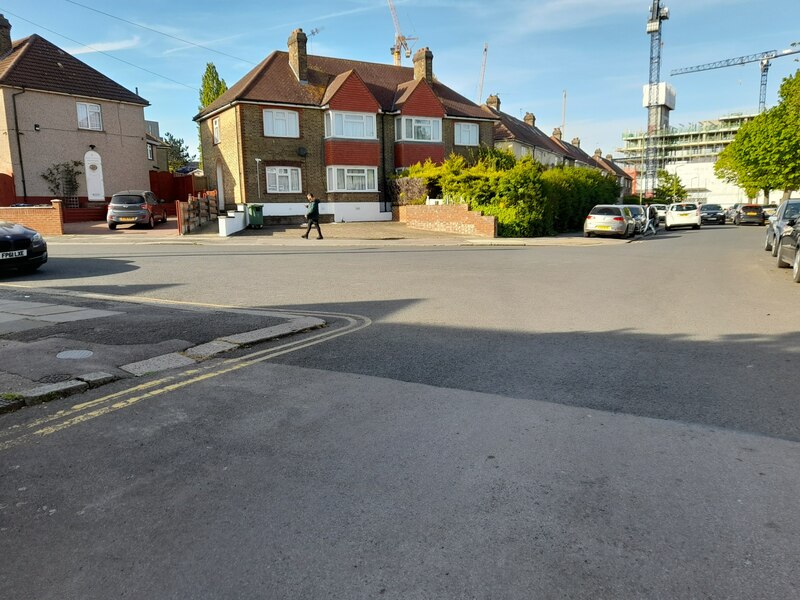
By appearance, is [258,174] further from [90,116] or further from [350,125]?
[90,116]

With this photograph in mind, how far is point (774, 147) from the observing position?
162 ft

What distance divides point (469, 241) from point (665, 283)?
483 inches

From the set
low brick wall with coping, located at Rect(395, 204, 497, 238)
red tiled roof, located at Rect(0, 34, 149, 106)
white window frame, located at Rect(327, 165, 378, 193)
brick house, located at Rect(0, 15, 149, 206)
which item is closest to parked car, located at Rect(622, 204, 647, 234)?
low brick wall with coping, located at Rect(395, 204, 497, 238)

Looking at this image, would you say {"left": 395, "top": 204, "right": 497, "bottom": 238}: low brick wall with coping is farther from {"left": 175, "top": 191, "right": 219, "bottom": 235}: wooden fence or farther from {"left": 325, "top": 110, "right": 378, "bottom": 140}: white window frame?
{"left": 175, "top": 191, "right": 219, "bottom": 235}: wooden fence

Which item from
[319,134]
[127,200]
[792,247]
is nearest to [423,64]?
[319,134]

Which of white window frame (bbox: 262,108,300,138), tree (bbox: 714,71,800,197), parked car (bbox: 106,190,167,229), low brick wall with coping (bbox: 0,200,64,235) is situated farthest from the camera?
tree (bbox: 714,71,800,197)

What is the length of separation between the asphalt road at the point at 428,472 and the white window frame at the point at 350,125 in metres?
28.2

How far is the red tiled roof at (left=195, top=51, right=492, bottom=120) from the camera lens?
3212 cm

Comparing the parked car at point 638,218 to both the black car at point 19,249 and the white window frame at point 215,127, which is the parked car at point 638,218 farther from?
the black car at point 19,249

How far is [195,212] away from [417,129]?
50.6 feet

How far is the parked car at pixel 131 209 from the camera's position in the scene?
26.3 metres

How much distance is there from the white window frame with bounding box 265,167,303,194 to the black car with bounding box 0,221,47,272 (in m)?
19.9

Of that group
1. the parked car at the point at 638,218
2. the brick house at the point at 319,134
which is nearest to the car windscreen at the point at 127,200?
the brick house at the point at 319,134

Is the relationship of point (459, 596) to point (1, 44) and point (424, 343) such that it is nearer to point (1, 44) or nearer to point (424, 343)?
point (424, 343)
